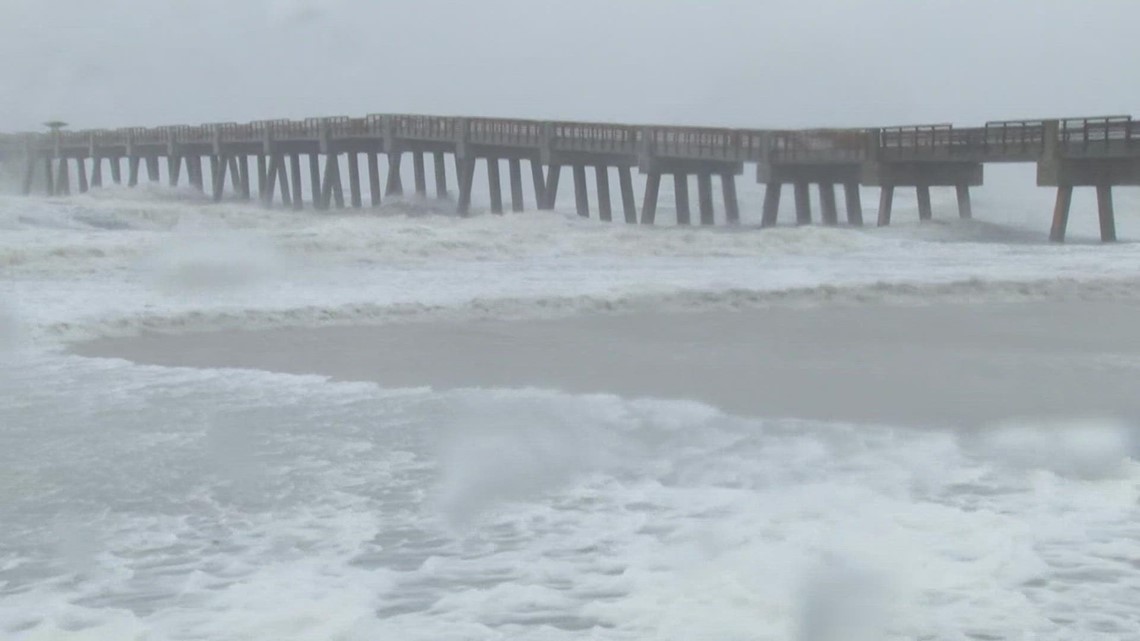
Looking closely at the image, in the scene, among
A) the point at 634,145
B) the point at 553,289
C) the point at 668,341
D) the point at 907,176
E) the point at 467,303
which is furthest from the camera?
the point at 634,145

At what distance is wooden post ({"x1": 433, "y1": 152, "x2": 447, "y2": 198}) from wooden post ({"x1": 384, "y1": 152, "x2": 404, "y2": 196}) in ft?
5.59

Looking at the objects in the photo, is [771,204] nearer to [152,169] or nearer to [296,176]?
[296,176]

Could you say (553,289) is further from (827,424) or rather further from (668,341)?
(827,424)

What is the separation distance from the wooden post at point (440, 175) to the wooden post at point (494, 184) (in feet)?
15.7

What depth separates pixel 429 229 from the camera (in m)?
26.5

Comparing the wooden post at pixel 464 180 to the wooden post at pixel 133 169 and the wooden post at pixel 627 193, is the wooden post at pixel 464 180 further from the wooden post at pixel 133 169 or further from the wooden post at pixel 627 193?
the wooden post at pixel 133 169

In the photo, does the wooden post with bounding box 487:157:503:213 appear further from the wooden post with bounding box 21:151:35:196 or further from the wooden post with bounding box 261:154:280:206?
the wooden post with bounding box 21:151:35:196

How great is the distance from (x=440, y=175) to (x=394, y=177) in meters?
2.31

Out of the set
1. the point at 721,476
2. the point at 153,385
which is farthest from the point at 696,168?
the point at 721,476

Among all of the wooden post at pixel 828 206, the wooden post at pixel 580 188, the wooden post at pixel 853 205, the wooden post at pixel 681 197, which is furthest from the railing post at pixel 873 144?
the wooden post at pixel 580 188

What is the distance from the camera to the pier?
97.7 feet

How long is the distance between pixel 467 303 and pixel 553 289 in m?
1.84

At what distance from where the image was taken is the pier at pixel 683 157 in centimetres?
2978

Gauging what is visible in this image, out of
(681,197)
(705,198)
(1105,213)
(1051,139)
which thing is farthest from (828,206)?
(1105,213)
